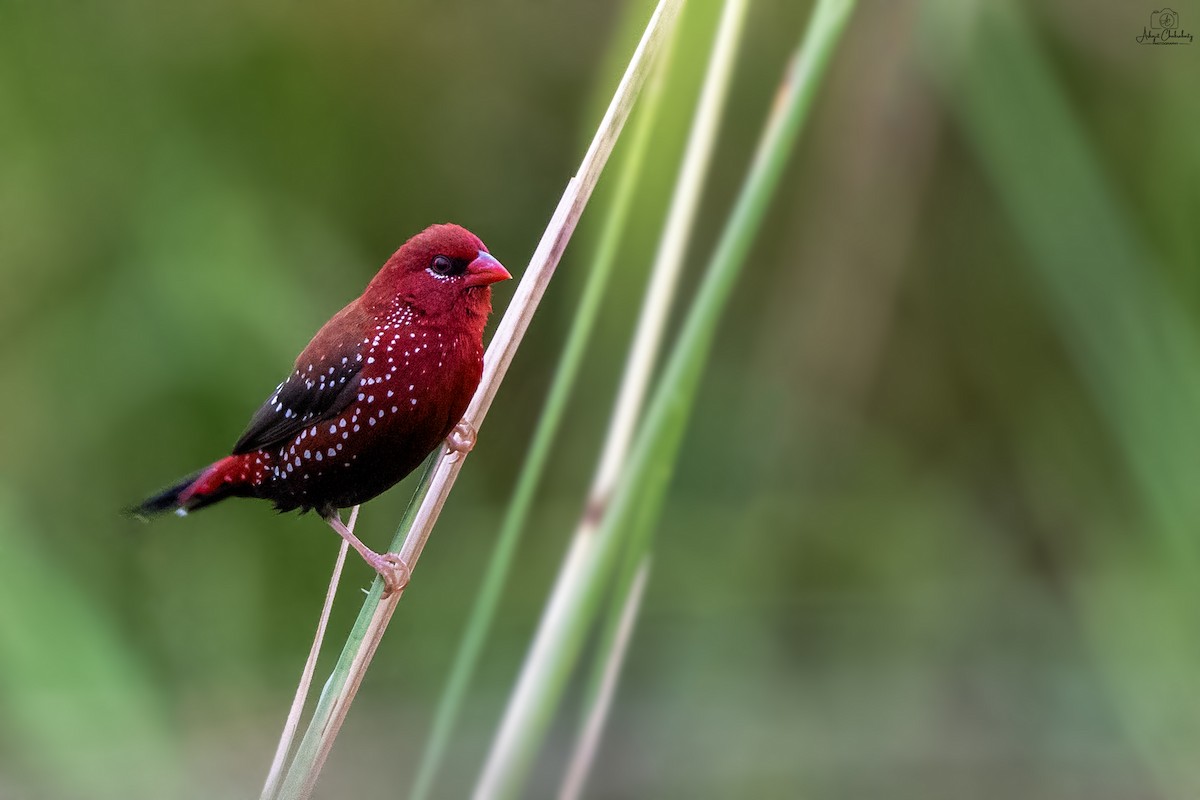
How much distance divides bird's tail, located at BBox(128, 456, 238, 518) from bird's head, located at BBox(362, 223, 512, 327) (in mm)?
470

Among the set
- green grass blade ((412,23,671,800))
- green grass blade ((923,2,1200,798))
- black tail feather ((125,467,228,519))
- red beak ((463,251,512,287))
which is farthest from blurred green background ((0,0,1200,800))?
green grass blade ((412,23,671,800))

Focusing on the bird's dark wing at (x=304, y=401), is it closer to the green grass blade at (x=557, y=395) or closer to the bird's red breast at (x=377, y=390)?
the bird's red breast at (x=377, y=390)

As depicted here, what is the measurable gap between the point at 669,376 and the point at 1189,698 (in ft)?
6.62

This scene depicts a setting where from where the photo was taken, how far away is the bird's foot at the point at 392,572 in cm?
177

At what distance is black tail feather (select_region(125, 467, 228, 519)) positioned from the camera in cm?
201

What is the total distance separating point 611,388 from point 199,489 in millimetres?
1422

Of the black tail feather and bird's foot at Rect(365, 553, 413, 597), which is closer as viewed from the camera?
bird's foot at Rect(365, 553, 413, 597)

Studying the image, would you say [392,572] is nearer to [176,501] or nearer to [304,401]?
[304,401]

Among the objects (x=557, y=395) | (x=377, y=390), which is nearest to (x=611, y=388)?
(x=377, y=390)

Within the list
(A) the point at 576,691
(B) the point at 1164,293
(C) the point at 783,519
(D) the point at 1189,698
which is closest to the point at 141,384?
(A) the point at 576,691

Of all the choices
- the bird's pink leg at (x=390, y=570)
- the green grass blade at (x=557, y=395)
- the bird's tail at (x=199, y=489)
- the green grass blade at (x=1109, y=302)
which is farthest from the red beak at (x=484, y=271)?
the green grass blade at (x=1109, y=302)

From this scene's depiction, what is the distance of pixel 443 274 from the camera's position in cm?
189

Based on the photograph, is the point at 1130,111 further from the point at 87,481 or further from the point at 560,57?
the point at 87,481

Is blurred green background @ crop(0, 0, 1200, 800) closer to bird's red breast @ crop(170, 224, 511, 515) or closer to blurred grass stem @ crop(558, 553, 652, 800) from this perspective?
bird's red breast @ crop(170, 224, 511, 515)
